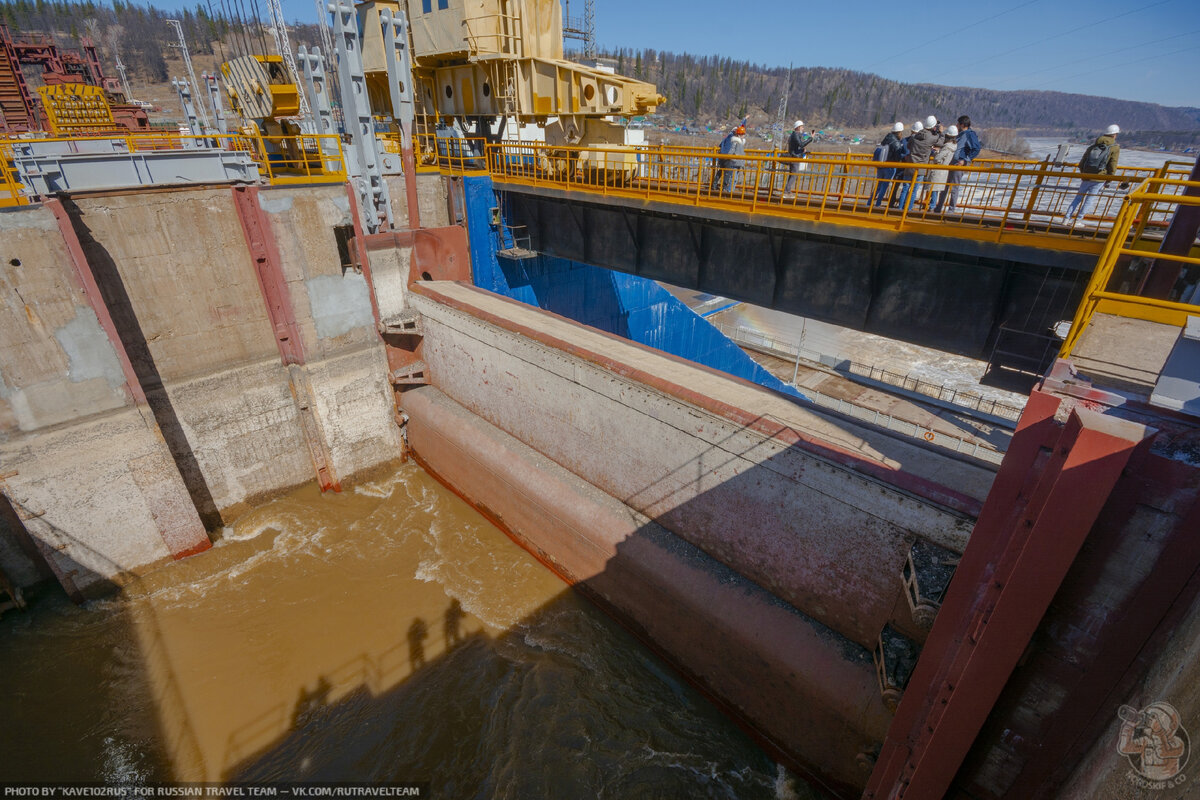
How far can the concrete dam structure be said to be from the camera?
3283 mm

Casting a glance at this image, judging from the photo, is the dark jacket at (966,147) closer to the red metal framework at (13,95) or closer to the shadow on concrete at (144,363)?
the shadow on concrete at (144,363)

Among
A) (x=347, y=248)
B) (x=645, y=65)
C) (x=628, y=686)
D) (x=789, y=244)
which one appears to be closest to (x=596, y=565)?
(x=628, y=686)

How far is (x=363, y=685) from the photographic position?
8484mm

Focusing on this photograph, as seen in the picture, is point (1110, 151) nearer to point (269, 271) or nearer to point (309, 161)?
point (269, 271)

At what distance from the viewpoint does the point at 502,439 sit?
36.9ft

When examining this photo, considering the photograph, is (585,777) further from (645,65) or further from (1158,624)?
(645,65)

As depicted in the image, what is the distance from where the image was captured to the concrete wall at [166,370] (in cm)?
867

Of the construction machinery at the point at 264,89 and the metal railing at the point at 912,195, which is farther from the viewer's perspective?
the construction machinery at the point at 264,89

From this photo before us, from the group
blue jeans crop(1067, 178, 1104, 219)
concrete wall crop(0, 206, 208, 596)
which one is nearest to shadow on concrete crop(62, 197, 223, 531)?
concrete wall crop(0, 206, 208, 596)

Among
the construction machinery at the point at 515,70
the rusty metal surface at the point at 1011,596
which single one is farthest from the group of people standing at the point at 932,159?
the construction machinery at the point at 515,70

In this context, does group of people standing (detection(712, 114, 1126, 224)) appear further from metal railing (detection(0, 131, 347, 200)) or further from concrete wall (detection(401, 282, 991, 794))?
metal railing (detection(0, 131, 347, 200))

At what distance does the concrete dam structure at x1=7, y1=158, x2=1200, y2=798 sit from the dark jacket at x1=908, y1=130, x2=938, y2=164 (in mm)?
4976

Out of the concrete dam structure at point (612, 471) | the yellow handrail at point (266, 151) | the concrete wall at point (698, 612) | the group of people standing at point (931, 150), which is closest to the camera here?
the concrete dam structure at point (612, 471)

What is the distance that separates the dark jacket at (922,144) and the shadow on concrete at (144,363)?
14012 millimetres
